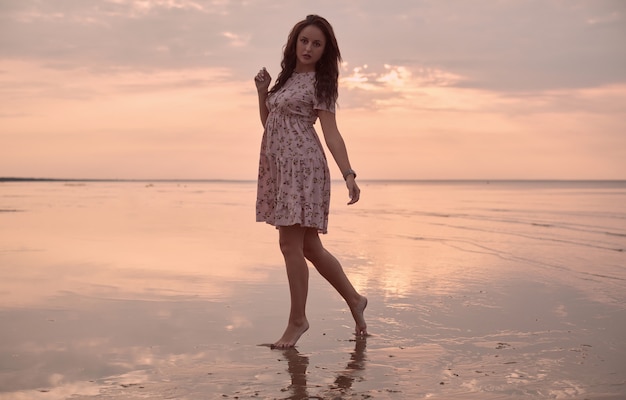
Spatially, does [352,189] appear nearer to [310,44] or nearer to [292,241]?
[292,241]

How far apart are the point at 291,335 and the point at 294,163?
37.0 inches

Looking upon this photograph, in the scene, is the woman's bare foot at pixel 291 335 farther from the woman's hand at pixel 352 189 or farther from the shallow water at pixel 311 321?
the woman's hand at pixel 352 189

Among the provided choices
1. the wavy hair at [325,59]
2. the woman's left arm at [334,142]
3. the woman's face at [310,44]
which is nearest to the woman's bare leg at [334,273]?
the woman's left arm at [334,142]

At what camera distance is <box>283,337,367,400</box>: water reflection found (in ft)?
10.0

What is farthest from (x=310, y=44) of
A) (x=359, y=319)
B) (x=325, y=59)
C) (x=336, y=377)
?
(x=336, y=377)

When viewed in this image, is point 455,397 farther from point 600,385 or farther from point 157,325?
point 157,325

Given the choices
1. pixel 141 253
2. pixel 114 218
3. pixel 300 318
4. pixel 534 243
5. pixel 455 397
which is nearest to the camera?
pixel 455 397

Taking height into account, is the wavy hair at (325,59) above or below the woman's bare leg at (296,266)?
above

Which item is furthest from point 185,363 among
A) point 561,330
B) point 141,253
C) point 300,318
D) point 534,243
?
point 534,243

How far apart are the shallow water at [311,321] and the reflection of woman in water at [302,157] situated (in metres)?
0.49

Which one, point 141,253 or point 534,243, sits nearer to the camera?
point 141,253

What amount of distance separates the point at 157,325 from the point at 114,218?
930 centimetres

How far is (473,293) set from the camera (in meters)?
5.61

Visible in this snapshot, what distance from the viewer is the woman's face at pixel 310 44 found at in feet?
13.8
